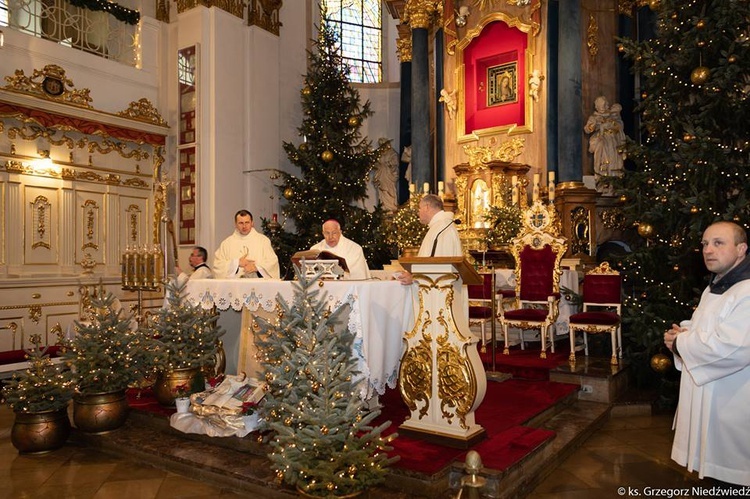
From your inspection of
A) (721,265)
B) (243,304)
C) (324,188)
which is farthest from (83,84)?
(721,265)

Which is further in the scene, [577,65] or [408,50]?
[408,50]

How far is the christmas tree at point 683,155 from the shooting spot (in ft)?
18.0

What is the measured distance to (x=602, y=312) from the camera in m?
6.91

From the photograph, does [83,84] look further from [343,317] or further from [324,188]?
[343,317]

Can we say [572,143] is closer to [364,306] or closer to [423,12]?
[423,12]

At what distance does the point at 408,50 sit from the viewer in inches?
529

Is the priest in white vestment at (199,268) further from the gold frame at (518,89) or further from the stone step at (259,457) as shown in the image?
the gold frame at (518,89)

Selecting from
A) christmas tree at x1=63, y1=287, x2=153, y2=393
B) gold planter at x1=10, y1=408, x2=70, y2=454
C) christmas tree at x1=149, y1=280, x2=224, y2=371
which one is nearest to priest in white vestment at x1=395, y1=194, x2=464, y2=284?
christmas tree at x1=149, y1=280, x2=224, y2=371

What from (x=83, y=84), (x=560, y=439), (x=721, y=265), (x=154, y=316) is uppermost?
(x=83, y=84)

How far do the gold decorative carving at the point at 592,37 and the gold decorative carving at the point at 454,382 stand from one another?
8.72 m

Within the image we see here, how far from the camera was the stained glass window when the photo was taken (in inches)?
→ 590

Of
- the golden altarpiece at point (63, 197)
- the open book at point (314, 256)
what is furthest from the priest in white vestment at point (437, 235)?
the golden altarpiece at point (63, 197)

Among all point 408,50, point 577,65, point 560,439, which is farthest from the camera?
point 408,50

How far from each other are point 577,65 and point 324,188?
522 cm
